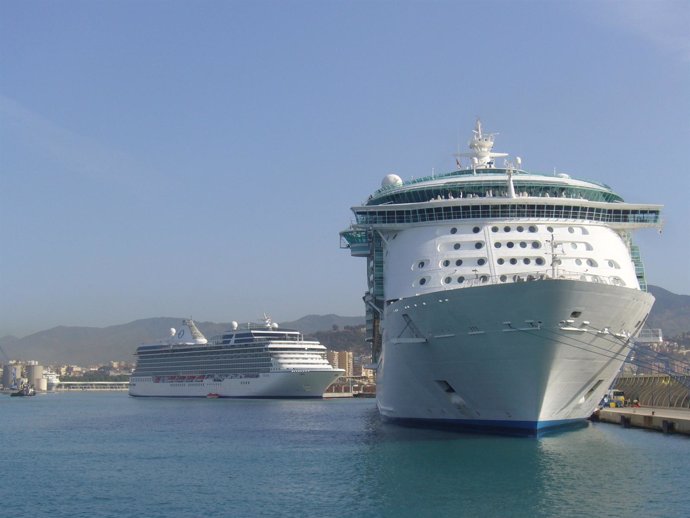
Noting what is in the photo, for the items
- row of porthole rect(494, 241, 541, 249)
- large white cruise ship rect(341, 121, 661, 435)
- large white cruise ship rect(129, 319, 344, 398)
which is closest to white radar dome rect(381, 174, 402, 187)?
large white cruise ship rect(341, 121, 661, 435)

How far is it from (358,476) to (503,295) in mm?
7404

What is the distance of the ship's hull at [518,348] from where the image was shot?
86.4ft

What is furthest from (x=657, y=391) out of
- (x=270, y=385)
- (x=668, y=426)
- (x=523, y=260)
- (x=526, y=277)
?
(x=270, y=385)

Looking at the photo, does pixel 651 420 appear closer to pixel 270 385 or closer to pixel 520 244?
pixel 520 244

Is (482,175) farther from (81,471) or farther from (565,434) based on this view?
(81,471)

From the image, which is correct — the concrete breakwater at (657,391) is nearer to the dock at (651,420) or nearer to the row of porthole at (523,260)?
the dock at (651,420)

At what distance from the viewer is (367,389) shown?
126125 millimetres

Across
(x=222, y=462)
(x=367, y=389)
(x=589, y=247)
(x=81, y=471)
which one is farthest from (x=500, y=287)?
(x=367, y=389)

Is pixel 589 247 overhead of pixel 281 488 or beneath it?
overhead

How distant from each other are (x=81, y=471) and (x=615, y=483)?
17498 mm

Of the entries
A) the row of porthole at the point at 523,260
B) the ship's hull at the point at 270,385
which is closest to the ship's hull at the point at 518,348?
the row of porthole at the point at 523,260

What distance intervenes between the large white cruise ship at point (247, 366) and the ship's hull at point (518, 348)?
6124 cm

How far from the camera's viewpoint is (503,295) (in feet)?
86.6

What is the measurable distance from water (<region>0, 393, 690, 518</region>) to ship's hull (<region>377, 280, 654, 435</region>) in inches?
46.8
